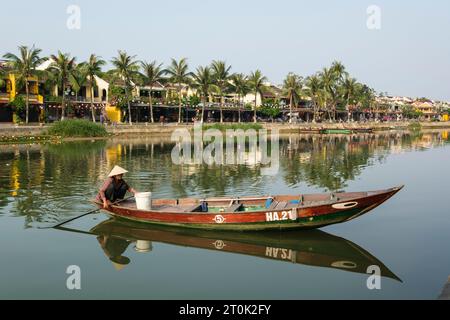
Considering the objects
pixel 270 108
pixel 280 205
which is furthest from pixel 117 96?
pixel 280 205

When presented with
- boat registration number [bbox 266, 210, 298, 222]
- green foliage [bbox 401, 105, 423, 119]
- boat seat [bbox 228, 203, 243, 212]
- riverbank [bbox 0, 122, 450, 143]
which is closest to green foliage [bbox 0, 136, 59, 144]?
riverbank [bbox 0, 122, 450, 143]

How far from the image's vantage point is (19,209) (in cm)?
1648

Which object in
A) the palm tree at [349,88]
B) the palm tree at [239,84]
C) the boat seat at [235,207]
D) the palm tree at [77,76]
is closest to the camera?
the boat seat at [235,207]

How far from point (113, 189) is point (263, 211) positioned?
5169 mm

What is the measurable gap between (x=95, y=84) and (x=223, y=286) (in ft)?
180

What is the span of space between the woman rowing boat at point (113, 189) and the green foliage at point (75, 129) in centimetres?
3454

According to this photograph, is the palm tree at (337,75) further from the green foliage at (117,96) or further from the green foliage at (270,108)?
the green foliage at (117,96)

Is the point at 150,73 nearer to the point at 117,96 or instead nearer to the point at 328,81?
the point at 117,96

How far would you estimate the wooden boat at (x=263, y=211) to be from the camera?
11.9 metres

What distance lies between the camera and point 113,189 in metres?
14.5

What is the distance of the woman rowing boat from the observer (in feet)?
46.0

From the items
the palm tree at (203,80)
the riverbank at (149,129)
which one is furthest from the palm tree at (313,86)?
the palm tree at (203,80)
